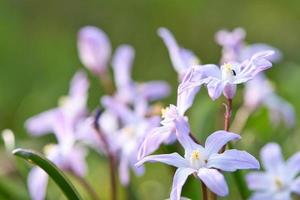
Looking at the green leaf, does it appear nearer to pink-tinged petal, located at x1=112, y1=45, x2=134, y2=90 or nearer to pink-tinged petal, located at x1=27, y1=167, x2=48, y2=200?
pink-tinged petal, located at x1=27, y1=167, x2=48, y2=200

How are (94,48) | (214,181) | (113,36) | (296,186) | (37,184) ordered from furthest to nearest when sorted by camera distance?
1. (113,36)
2. (94,48)
3. (37,184)
4. (296,186)
5. (214,181)

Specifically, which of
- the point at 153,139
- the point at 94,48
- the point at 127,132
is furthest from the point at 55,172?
the point at 94,48

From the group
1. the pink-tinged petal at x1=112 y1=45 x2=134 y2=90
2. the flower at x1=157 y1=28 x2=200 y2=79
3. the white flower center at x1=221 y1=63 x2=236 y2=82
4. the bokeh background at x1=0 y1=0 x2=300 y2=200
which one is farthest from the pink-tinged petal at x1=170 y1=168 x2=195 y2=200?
the bokeh background at x1=0 y1=0 x2=300 y2=200

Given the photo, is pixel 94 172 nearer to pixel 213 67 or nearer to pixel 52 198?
pixel 52 198

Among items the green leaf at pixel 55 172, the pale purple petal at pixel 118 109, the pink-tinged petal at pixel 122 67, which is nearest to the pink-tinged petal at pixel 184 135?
the green leaf at pixel 55 172

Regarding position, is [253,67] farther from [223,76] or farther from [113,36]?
[113,36]

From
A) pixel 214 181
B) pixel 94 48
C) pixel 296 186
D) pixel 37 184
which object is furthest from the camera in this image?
pixel 94 48

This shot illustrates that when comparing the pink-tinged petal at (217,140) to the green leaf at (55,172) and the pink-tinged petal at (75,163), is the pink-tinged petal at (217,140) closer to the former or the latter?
the green leaf at (55,172)
